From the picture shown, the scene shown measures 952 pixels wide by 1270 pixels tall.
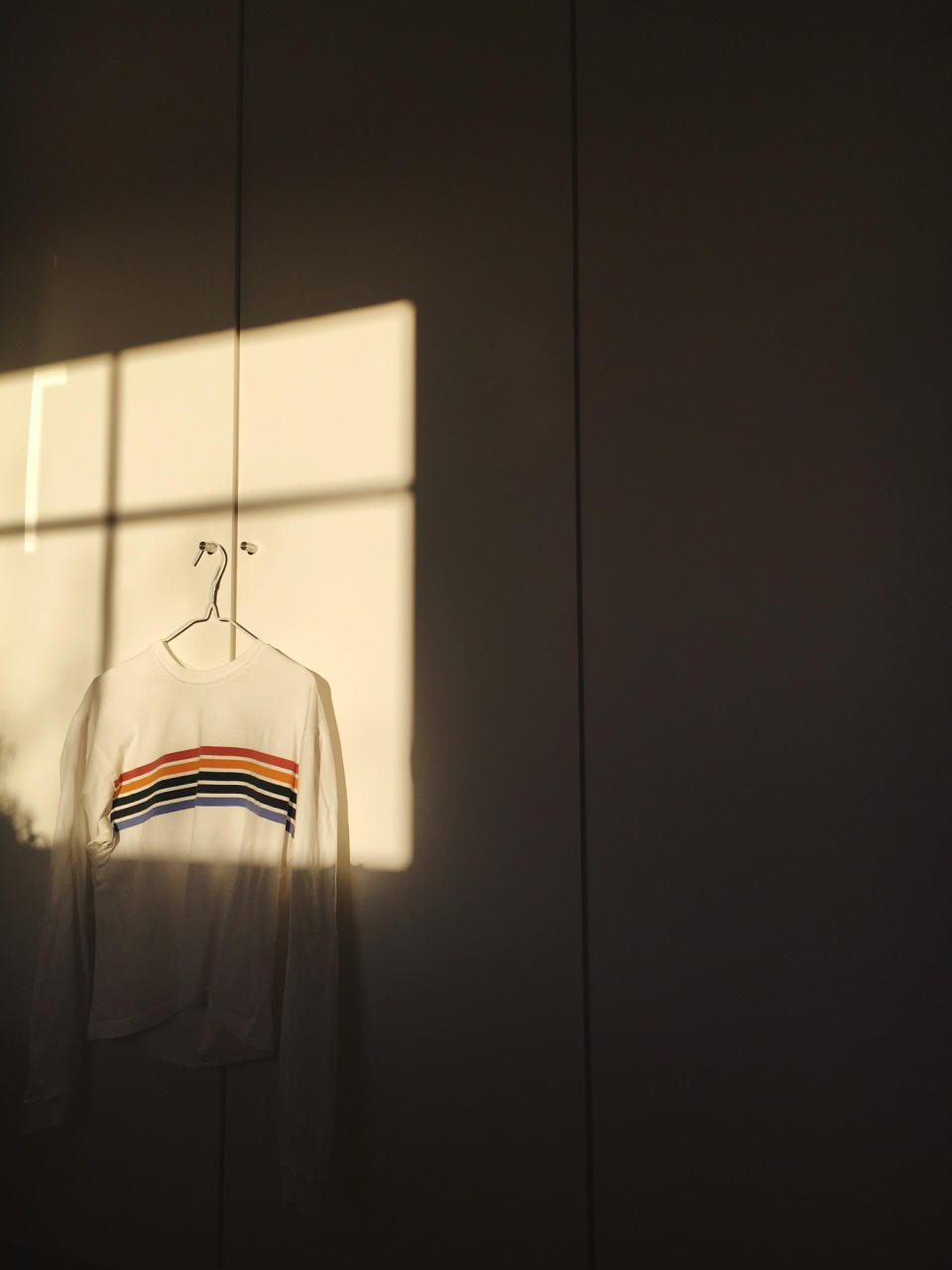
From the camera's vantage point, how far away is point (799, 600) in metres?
1.74

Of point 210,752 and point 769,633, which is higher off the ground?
point 769,633

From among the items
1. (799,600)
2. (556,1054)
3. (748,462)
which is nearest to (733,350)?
(748,462)

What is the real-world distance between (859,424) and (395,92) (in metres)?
1.31

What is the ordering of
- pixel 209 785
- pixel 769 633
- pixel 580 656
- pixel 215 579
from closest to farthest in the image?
1. pixel 769 633
2. pixel 580 656
3. pixel 209 785
4. pixel 215 579

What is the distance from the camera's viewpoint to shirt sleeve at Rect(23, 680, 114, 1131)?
203 centimetres

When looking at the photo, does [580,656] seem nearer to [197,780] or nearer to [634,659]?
[634,659]

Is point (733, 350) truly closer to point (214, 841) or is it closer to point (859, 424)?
point (859, 424)

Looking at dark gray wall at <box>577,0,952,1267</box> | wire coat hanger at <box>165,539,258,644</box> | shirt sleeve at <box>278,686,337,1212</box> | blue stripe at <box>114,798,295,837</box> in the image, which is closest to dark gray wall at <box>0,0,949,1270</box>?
dark gray wall at <box>577,0,952,1267</box>

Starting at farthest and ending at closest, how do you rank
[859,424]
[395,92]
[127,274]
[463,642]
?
[127,274], [395,92], [463,642], [859,424]

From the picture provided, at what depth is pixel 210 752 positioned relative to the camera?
2064 mm

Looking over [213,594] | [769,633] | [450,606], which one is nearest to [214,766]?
[213,594]

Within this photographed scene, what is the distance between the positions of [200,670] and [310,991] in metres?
0.77

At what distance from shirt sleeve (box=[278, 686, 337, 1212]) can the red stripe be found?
8 centimetres

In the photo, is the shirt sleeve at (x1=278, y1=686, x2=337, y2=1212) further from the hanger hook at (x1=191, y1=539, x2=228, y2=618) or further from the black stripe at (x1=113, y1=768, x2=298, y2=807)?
the hanger hook at (x1=191, y1=539, x2=228, y2=618)
